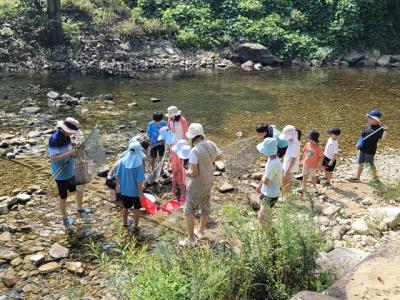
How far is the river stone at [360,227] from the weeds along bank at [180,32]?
56.0 feet

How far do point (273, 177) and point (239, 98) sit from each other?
12554 millimetres

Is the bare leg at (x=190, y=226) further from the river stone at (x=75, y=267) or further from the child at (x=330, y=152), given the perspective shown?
the child at (x=330, y=152)

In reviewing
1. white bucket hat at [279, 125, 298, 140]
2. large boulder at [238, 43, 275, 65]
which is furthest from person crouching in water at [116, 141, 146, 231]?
large boulder at [238, 43, 275, 65]

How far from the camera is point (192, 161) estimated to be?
724 cm

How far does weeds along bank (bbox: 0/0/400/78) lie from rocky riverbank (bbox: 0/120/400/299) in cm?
1400

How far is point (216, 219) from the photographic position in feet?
29.3

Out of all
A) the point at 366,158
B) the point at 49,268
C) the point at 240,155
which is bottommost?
the point at 49,268

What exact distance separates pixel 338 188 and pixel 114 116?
357 inches

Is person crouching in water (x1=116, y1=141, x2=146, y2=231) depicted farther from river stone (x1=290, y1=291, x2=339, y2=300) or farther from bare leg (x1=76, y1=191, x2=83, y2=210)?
river stone (x1=290, y1=291, x2=339, y2=300)

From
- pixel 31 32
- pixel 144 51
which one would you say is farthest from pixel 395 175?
pixel 31 32

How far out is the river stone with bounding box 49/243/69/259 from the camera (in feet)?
24.7

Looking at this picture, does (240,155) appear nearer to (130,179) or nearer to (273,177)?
(273,177)

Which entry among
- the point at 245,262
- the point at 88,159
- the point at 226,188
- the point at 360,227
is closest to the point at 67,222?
the point at 88,159

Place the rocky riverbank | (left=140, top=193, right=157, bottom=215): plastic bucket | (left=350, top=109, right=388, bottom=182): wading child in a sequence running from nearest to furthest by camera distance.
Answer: the rocky riverbank, (left=140, top=193, right=157, bottom=215): plastic bucket, (left=350, top=109, right=388, bottom=182): wading child
